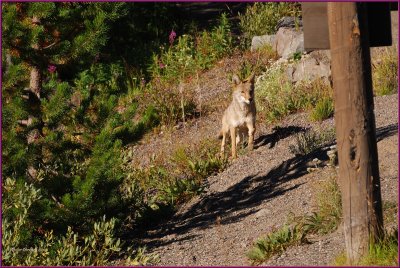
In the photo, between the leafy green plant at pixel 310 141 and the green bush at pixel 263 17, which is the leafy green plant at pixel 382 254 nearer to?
the leafy green plant at pixel 310 141

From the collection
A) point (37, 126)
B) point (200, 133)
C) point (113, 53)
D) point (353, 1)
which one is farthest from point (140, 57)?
point (353, 1)

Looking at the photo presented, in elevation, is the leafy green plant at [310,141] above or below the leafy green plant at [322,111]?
below

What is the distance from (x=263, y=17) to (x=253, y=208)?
335 inches

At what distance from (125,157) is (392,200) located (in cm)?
309

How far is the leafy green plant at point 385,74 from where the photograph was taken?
494 inches

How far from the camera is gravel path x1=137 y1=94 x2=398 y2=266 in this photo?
7.76 m

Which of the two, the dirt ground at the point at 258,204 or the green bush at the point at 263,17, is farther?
the green bush at the point at 263,17

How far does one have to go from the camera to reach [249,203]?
939 cm

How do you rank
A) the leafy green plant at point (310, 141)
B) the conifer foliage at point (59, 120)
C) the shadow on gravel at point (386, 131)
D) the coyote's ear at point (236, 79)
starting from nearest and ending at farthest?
the conifer foliage at point (59, 120) → the shadow on gravel at point (386, 131) → the leafy green plant at point (310, 141) → the coyote's ear at point (236, 79)

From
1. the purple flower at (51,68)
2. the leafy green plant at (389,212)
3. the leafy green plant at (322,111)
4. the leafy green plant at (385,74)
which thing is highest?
the purple flower at (51,68)

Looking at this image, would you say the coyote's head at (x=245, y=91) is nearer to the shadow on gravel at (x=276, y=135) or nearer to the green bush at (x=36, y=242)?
the shadow on gravel at (x=276, y=135)

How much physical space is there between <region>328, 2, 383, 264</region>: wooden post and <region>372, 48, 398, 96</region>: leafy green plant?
6525 mm

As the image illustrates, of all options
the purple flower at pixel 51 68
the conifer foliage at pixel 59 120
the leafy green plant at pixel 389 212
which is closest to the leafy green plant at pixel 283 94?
the purple flower at pixel 51 68

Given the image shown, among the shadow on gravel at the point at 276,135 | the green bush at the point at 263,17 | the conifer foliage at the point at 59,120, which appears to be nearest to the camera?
the conifer foliage at the point at 59,120
